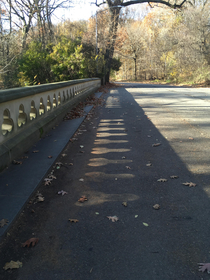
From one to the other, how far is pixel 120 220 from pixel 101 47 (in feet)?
108

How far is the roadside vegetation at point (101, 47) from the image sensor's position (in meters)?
18.7

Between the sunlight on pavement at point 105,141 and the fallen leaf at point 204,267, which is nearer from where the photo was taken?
the fallen leaf at point 204,267

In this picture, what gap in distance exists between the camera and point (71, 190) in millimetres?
3779

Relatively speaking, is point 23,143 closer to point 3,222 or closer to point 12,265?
point 3,222

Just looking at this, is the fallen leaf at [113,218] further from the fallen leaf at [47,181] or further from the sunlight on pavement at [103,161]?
the sunlight on pavement at [103,161]

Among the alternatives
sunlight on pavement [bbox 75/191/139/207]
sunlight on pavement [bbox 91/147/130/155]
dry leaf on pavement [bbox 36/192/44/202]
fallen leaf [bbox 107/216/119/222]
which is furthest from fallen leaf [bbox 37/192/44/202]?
sunlight on pavement [bbox 91/147/130/155]

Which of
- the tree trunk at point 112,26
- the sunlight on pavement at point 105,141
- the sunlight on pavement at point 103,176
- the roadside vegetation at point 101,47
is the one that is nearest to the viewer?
the sunlight on pavement at point 103,176

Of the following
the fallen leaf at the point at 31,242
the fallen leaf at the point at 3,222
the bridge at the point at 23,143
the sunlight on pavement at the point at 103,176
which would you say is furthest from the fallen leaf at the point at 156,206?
the fallen leaf at the point at 3,222

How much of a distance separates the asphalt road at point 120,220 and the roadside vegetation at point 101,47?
10.2 meters

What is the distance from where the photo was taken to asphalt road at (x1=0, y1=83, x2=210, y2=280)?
7.45 feet

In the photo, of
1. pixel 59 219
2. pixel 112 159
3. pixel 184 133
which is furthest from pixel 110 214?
pixel 184 133

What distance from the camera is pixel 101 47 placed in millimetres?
33250

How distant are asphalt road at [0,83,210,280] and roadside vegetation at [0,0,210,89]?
10186 mm

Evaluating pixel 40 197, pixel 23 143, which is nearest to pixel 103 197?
pixel 40 197
